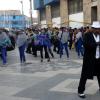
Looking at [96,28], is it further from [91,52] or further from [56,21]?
[56,21]

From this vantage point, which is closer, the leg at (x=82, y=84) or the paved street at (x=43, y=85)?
the leg at (x=82, y=84)

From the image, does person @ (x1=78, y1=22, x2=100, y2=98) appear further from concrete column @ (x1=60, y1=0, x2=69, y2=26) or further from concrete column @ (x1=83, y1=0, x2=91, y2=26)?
concrete column @ (x1=60, y1=0, x2=69, y2=26)

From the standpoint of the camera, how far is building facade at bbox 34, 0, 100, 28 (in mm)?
38781

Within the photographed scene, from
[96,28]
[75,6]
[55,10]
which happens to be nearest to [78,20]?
[75,6]

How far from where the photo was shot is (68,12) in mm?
47531

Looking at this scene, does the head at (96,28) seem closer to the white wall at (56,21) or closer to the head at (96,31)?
the head at (96,31)

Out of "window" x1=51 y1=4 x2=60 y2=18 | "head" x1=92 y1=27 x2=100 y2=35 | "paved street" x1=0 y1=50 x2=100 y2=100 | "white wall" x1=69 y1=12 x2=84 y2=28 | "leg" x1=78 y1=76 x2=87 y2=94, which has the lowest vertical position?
"paved street" x1=0 y1=50 x2=100 y2=100

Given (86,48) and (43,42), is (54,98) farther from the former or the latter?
(43,42)

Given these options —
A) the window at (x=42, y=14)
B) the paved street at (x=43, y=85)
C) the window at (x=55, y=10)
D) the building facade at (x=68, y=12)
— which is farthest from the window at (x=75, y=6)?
the paved street at (x=43, y=85)

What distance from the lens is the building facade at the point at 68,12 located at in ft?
127

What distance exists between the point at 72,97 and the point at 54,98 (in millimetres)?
420

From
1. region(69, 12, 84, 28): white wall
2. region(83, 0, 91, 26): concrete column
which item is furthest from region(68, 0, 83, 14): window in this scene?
region(83, 0, 91, 26): concrete column

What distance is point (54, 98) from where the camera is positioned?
321 inches

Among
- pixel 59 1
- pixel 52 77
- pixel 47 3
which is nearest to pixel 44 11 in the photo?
pixel 47 3
